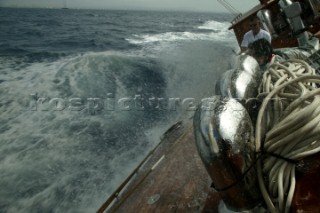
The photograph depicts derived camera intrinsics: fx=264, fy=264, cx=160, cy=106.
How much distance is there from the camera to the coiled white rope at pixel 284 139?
142cm

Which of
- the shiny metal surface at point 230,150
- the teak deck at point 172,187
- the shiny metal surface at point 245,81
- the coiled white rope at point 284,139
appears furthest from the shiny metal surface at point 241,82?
the teak deck at point 172,187

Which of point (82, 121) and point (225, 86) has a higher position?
point (225, 86)

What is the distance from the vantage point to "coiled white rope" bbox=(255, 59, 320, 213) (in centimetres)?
142

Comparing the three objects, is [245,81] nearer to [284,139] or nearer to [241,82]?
[241,82]

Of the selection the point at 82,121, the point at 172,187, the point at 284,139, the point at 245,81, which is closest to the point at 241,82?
the point at 245,81

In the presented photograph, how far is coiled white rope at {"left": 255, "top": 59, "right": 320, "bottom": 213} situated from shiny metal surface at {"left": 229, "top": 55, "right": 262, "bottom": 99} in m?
0.41

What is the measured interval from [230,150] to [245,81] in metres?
0.92

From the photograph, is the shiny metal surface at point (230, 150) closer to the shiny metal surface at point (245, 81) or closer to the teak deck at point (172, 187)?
the shiny metal surface at point (245, 81)

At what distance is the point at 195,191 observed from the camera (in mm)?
2473

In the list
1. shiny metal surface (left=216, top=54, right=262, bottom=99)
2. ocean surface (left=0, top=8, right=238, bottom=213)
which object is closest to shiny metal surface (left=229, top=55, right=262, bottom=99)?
shiny metal surface (left=216, top=54, right=262, bottom=99)

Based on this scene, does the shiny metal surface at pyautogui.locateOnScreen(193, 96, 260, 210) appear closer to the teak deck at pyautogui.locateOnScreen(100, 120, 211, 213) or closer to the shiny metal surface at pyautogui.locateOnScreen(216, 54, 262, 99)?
the shiny metal surface at pyautogui.locateOnScreen(216, 54, 262, 99)

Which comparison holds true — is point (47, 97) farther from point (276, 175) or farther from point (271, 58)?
point (276, 175)

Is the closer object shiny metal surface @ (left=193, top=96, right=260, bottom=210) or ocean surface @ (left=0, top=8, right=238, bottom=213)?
shiny metal surface @ (left=193, top=96, right=260, bottom=210)

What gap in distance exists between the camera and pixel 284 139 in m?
1.45
